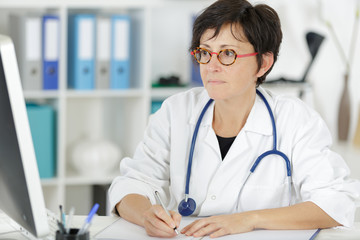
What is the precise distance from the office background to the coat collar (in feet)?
3.76

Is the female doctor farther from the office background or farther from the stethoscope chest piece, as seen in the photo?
the office background

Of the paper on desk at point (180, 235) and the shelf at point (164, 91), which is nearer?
the paper on desk at point (180, 235)

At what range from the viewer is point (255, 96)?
71.2 inches

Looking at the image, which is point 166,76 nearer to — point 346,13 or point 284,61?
point 284,61

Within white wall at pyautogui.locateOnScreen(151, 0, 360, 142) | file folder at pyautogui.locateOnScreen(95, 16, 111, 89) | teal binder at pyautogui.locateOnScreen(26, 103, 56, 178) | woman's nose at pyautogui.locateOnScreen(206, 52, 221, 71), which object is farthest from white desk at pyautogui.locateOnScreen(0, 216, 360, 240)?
white wall at pyautogui.locateOnScreen(151, 0, 360, 142)

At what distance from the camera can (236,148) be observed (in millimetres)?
1718

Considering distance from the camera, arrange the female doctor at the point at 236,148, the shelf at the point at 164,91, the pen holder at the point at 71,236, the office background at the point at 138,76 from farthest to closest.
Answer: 1. the shelf at the point at 164,91
2. the office background at the point at 138,76
3. the female doctor at the point at 236,148
4. the pen holder at the point at 71,236

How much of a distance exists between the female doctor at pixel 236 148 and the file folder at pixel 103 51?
1.30m

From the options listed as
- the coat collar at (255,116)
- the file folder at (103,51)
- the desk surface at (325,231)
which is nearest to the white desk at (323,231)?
the desk surface at (325,231)

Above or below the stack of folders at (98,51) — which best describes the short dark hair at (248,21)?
above

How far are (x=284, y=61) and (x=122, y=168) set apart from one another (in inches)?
80.7

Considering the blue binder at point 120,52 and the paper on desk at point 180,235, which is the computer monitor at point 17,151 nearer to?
the paper on desk at point 180,235

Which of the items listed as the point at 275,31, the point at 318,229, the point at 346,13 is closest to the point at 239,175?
Answer: the point at 318,229

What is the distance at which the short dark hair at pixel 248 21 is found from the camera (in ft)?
5.46
